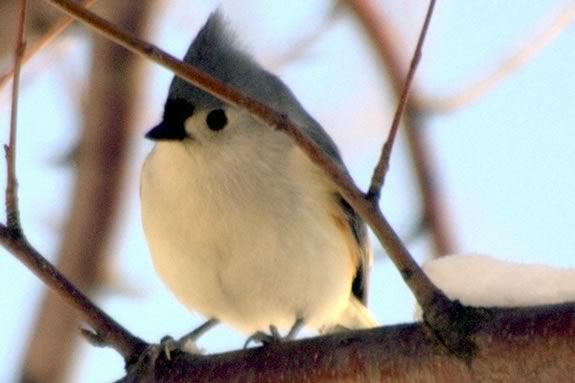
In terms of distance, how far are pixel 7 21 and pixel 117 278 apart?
A: 60 cm

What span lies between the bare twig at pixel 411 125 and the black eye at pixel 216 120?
0.47 m

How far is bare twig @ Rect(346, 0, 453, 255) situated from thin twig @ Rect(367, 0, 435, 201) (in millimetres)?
925

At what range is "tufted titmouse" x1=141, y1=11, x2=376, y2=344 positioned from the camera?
1659 mm

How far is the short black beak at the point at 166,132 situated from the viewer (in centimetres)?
161

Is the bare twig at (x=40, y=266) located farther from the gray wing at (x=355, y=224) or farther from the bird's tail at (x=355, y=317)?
the bird's tail at (x=355, y=317)

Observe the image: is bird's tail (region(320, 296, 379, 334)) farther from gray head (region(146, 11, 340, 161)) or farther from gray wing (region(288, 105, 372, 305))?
gray head (region(146, 11, 340, 161))

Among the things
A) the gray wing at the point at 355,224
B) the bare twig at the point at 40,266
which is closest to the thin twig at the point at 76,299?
the bare twig at the point at 40,266

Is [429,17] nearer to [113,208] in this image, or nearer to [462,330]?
[462,330]

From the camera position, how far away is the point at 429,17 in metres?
1.08

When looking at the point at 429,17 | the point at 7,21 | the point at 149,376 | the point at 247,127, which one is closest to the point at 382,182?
the point at 429,17

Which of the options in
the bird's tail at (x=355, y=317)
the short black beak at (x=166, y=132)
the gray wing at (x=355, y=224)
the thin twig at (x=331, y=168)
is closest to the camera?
the thin twig at (x=331, y=168)

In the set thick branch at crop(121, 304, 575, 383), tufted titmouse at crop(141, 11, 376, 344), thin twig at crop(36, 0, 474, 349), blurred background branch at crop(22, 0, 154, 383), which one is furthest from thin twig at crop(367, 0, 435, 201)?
blurred background branch at crop(22, 0, 154, 383)

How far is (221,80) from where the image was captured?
5.53 feet

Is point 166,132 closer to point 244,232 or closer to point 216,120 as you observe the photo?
point 216,120
